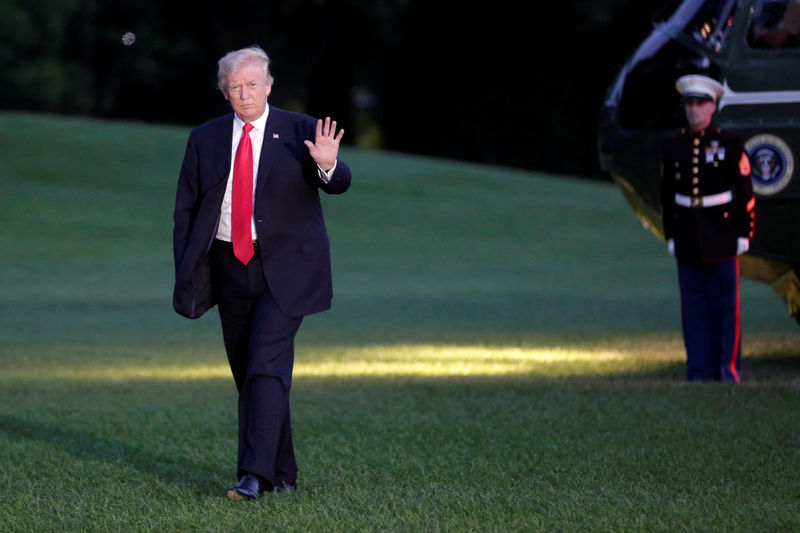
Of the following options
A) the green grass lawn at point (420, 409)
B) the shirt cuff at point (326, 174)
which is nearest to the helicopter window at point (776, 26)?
the green grass lawn at point (420, 409)

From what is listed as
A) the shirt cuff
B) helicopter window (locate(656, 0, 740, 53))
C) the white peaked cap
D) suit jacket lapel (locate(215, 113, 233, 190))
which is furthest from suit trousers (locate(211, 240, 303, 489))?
helicopter window (locate(656, 0, 740, 53))

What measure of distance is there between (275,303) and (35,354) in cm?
627

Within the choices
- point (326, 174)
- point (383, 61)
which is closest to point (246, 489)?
point (326, 174)

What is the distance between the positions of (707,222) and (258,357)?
13.4ft

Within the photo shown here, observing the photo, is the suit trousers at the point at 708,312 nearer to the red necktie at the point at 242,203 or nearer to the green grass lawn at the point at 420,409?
the green grass lawn at the point at 420,409

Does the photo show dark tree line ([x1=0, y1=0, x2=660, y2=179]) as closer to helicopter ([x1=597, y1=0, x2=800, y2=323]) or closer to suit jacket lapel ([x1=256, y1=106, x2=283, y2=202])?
helicopter ([x1=597, y1=0, x2=800, y2=323])

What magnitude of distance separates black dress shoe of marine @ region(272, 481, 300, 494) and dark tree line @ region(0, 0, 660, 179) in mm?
37382

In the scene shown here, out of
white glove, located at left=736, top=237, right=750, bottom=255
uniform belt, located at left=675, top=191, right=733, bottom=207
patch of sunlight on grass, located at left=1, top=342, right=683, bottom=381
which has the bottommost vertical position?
patch of sunlight on grass, located at left=1, top=342, right=683, bottom=381

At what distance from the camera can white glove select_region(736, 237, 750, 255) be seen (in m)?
9.01

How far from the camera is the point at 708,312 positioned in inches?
368

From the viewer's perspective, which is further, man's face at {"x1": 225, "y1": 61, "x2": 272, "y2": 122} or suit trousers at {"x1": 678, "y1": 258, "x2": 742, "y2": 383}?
suit trousers at {"x1": 678, "y1": 258, "x2": 742, "y2": 383}

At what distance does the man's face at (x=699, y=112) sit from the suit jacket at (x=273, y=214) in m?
3.79

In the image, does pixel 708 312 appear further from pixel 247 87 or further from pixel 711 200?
pixel 247 87

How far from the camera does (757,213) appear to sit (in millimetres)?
9523
